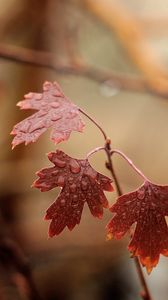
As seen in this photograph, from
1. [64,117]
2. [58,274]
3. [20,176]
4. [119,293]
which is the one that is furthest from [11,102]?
[64,117]

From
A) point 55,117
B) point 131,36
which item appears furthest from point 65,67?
point 55,117

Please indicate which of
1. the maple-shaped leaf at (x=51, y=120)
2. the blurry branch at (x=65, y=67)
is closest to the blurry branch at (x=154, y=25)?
the blurry branch at (x=65, y=67)

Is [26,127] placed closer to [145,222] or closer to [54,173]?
[54,173]

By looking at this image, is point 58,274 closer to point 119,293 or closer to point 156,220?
point 119,293

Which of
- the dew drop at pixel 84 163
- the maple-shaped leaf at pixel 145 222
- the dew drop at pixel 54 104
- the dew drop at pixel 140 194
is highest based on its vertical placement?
the dew drop at pixel 54 104

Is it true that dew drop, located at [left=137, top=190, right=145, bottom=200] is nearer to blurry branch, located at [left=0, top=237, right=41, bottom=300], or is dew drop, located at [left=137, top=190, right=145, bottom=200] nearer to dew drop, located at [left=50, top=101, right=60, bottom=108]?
dew drop, located at [left=50, top=101, right=60, bottom=108]

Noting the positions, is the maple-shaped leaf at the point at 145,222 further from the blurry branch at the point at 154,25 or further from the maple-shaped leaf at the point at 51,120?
the blurry branch at the point at 154,25
